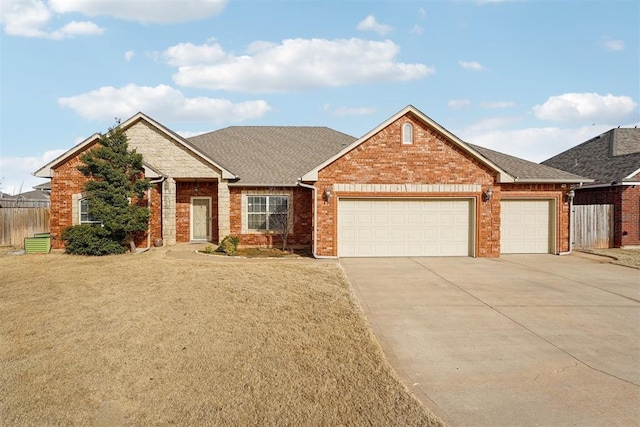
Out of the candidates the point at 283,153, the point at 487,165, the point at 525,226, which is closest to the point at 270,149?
the point at 283,153

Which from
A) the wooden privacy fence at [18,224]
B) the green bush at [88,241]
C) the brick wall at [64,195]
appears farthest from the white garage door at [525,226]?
the wooden privacy fence at [18,224]

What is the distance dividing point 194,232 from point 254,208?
12.1 ft

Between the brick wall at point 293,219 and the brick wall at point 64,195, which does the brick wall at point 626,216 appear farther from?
the brick wall at point 64,195

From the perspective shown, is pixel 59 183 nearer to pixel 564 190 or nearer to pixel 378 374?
pixel 378 374

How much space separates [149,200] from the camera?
56.3 feet

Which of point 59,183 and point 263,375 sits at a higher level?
point 59,183

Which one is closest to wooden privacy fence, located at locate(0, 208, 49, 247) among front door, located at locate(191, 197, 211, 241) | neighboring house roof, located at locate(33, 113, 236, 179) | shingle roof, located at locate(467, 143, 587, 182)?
neighboring house roof, located at locate(33, 113, 236, 179)

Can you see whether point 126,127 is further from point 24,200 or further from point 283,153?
point 24,200

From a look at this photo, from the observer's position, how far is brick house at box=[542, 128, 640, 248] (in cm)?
1844

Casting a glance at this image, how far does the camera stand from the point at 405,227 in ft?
50.0

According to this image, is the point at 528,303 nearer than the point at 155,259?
Yes

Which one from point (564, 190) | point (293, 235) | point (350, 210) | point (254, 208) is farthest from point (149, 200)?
point (564, 190)

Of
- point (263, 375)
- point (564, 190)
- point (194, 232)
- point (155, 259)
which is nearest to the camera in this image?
point (263, 375)

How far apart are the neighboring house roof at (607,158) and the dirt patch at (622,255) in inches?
133
